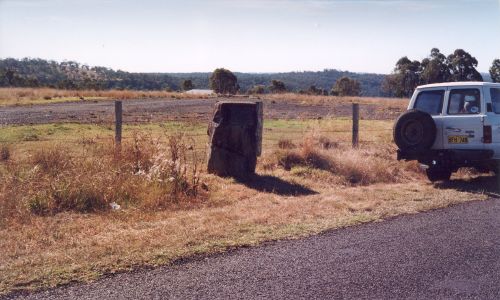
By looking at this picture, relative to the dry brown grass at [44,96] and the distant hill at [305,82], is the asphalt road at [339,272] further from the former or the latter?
the distant hill at [305,82]

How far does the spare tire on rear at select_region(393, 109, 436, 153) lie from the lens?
392 inches

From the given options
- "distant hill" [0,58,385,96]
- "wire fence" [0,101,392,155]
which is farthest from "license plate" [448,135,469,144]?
"distant hill" [0,58,385,96]

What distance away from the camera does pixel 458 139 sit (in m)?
9.88

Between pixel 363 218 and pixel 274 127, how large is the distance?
13.0 m

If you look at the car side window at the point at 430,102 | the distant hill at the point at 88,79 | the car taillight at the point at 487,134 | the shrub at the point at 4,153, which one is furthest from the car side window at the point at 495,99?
the distant hill at the point at 88,79

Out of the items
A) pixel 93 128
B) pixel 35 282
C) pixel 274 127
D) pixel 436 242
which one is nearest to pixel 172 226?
pixel 35 282

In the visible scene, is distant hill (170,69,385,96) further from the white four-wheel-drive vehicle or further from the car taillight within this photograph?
the car taillight

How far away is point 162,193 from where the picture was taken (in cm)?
832

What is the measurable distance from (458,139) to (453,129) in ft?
0.73

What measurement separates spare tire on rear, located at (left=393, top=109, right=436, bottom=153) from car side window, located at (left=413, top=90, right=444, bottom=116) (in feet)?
1.61

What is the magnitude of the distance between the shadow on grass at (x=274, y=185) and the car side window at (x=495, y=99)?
4047 mm

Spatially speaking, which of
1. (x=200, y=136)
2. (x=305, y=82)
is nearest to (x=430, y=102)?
(x=200, y=136)

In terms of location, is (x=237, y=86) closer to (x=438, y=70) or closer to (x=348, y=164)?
(x=438, y=70)

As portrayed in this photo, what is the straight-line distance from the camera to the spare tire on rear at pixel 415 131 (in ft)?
32.7
